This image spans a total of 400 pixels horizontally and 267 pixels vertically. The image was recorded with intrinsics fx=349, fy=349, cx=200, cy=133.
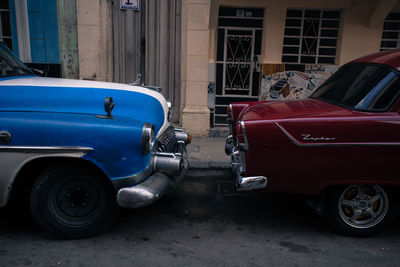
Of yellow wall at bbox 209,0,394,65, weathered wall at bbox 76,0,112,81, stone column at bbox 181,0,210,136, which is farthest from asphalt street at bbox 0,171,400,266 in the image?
yellow wall at bbox 209,0,394,65

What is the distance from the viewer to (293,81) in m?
8.65

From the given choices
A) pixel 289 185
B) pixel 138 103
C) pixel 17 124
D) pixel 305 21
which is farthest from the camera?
pixel 305 21

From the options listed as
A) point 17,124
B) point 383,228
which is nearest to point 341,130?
point 383,228

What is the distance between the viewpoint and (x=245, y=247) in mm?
3455

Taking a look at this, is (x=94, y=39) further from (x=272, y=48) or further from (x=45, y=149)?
(x=45, y=149)

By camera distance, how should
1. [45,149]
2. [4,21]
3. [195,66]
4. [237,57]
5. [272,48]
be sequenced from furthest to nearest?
[237,57], [272,48], [4,21], [195,66], [45,149]

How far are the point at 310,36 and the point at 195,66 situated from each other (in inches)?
119

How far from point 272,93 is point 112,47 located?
4039mm

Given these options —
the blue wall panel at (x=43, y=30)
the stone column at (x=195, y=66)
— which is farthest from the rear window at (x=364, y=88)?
the blue wall panel at (x=43, y=30)

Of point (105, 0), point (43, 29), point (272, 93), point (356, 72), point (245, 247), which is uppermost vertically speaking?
point (105, 0)

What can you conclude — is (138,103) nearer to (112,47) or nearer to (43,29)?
(112,47)

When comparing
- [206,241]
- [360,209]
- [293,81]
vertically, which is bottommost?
[206,241]

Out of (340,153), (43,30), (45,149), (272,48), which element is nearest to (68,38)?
(43,30)

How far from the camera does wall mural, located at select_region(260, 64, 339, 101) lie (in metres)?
8.58
